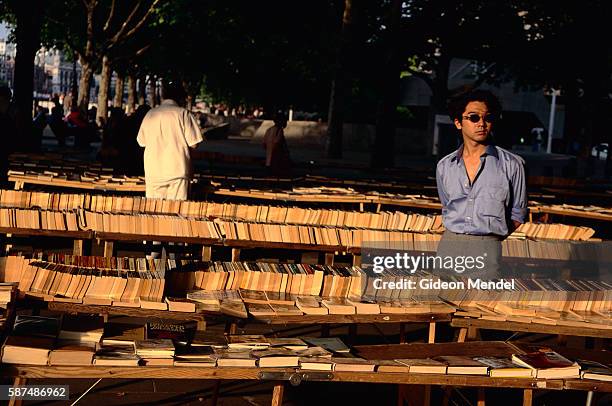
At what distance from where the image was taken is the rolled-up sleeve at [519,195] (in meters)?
6.47

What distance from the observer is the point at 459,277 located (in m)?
6.48

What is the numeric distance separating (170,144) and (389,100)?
63.3 ft

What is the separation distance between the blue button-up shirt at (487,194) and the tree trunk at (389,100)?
22.1m

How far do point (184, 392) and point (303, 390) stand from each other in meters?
0.82

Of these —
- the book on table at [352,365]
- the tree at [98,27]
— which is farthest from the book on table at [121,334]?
the tree at [98,27]

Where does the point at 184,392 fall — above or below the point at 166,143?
below

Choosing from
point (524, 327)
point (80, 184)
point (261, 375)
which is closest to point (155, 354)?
point (261, 375)

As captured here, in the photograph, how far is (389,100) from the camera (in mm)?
29156

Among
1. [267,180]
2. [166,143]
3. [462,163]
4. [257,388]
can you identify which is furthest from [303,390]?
[267,180]

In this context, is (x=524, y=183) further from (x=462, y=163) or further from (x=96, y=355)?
(x=96, y=355)

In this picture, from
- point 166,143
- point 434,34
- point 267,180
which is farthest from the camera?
point 434,34

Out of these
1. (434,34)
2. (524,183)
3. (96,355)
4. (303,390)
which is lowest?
(303,390)

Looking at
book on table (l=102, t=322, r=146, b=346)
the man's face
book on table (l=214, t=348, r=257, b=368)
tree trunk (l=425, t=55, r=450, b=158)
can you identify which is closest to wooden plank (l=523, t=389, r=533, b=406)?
book on table (l=214, t=348, r=257, b=368)

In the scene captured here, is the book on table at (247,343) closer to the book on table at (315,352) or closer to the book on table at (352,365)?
the book on table at (315,352)
